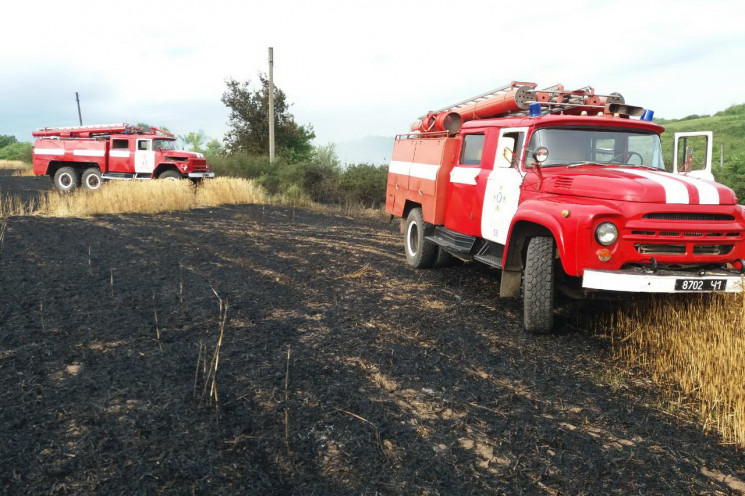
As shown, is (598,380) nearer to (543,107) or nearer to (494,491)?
(494,491)

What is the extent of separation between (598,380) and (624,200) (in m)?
1.50

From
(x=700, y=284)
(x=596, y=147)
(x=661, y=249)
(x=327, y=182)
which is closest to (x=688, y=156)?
(x=596, y=147)

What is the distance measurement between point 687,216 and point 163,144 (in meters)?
18.4

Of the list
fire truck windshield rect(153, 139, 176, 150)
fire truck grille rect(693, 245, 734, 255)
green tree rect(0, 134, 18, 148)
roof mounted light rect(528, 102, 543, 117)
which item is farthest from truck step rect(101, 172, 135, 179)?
green tree rect(0, 134, 18, 148)

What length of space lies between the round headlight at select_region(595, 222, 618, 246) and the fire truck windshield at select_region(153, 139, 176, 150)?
1794 cm

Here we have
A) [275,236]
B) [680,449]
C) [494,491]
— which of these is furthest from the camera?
[275,236]

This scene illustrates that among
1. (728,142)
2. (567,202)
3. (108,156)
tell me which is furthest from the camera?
(728,142)

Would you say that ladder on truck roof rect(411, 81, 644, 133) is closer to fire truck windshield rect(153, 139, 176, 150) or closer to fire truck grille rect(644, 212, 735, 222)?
fire truck grille rect(644, 212, 735, 222)

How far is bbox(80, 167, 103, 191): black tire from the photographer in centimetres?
1962

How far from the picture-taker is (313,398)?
3477mm

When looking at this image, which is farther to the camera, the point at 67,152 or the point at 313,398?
the point at 67,152

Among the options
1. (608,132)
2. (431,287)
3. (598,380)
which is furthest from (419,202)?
(598,380)

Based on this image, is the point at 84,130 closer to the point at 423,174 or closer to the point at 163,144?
the point at 163,144

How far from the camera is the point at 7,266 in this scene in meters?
7.11
